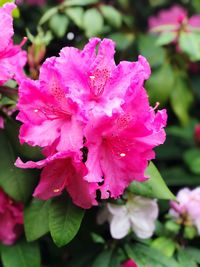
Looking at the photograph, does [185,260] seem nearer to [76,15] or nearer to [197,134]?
[197,134]

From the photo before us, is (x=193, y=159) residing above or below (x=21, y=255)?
below

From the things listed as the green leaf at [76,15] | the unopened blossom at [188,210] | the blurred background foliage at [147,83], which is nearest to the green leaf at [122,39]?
the blurred background foliage at [147,83]

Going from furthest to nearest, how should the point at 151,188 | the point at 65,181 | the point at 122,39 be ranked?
the point at 122,39, the point at 151,188, the point at 65,181

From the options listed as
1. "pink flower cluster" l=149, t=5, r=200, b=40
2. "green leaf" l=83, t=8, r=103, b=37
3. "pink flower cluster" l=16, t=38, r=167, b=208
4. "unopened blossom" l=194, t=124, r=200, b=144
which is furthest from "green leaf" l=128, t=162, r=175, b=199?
"pink flower cluster" l=149, t=5, r=200, b=40

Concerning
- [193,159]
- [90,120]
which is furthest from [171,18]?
[90,120]

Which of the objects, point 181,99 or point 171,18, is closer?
point 181,99

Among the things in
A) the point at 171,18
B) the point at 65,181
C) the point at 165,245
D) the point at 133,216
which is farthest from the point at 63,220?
the point at 171,18

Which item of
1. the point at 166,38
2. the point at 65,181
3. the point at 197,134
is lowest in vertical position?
the point at 197,134

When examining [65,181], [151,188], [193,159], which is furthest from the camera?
[193,159]
